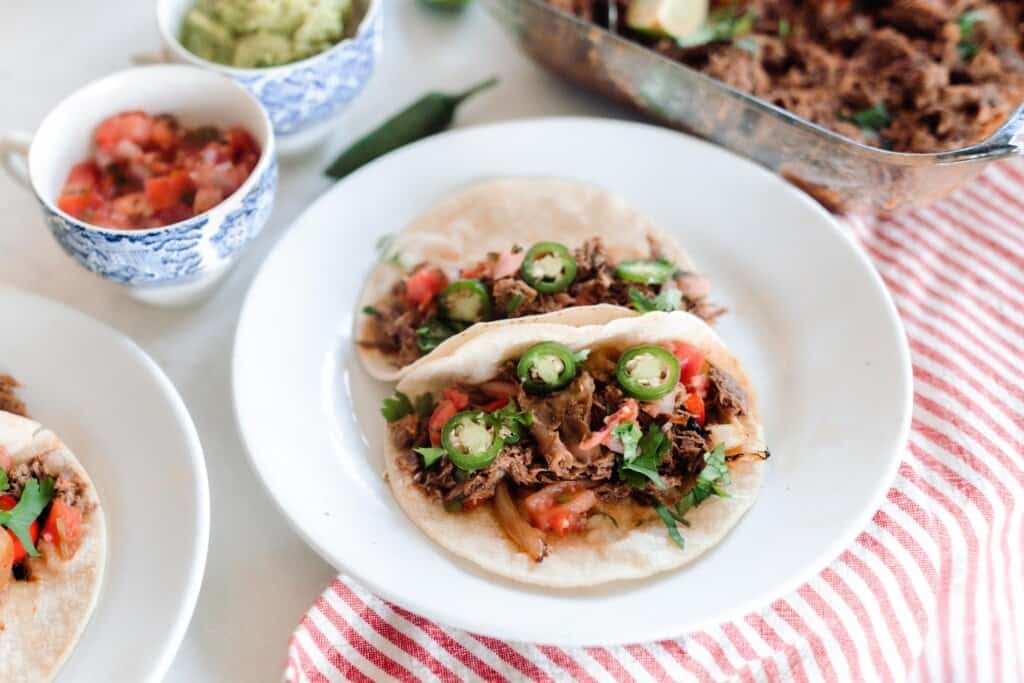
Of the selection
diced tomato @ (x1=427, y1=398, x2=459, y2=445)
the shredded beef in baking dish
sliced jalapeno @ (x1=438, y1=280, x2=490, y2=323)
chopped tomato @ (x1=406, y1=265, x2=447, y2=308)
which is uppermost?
the shredded beef in baking dish

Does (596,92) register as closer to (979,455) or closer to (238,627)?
(979,455)

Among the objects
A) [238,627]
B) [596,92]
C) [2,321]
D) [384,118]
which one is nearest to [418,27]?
[384,118]

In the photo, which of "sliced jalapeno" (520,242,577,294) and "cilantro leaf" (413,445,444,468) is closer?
"cilantro leaf" (413,445,444,468)

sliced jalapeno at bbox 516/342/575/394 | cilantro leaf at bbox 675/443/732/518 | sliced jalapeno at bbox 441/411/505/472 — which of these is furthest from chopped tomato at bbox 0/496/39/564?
cilantro leaf at bbox 675/443/732/518

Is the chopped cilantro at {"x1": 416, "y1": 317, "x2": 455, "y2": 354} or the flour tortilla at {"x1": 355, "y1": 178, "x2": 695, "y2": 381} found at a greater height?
the flour tortilla at {"x1": 355, "y1": 178, "x2": 695, "y2": 381}

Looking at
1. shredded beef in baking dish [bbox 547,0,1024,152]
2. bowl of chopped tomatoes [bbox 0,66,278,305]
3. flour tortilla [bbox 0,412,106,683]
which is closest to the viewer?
flour tortilla [bbox 0,412,106,683]

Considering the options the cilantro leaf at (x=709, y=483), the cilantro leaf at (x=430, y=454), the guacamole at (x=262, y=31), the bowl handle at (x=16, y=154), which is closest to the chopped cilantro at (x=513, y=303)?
the cilantro leaf at (x=430, y=454)

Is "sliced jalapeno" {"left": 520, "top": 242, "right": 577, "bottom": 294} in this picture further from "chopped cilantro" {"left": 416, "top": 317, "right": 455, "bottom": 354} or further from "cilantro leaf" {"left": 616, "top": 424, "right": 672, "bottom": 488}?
"cilantro leaf" {"left": 616, "top": 424, "right": 672, "bottom": 488}
